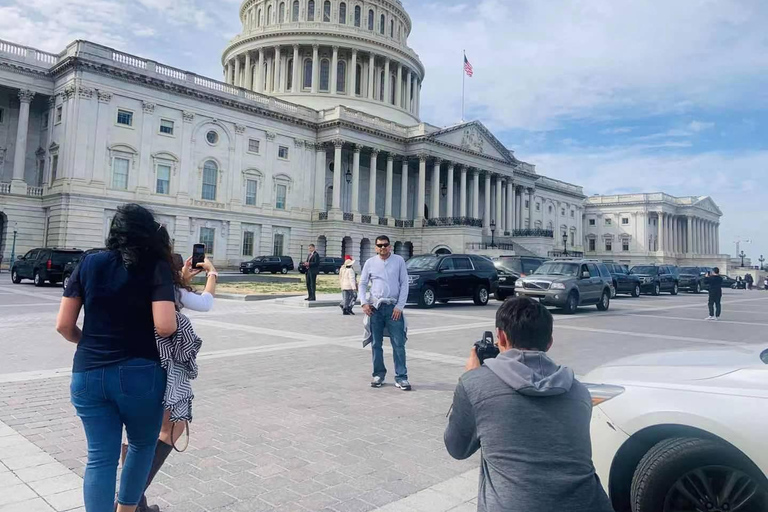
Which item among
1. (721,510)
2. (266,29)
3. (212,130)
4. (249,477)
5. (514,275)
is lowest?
(249,477)

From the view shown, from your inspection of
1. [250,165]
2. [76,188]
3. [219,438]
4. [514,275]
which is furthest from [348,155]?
[219,438]

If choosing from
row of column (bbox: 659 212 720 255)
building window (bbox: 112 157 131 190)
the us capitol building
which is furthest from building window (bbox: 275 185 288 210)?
row of column (bbox: 659 212 720 255)

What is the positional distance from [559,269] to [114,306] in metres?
19.9

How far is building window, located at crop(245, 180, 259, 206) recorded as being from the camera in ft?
162

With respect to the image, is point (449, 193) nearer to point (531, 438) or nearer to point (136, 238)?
point (136, 238)

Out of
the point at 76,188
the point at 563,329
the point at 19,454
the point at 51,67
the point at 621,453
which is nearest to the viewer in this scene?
the point at 621,453

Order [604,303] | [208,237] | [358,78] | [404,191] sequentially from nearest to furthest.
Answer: [604,303] < [208,237] < [404,191] < [358,78]

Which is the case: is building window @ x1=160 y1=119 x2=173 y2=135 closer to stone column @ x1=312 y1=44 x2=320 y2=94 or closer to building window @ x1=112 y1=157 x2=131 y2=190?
building window @ x1=112 y1=157 x2=131 y2=190

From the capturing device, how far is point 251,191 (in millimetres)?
49875

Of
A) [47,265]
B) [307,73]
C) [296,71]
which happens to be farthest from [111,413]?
[307,73]

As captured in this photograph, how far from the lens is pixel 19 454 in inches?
181

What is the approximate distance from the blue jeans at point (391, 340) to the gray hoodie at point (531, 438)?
510 cm

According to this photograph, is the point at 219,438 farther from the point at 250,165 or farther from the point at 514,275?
the point at 250,165

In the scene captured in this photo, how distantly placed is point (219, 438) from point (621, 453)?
11.9 ft
